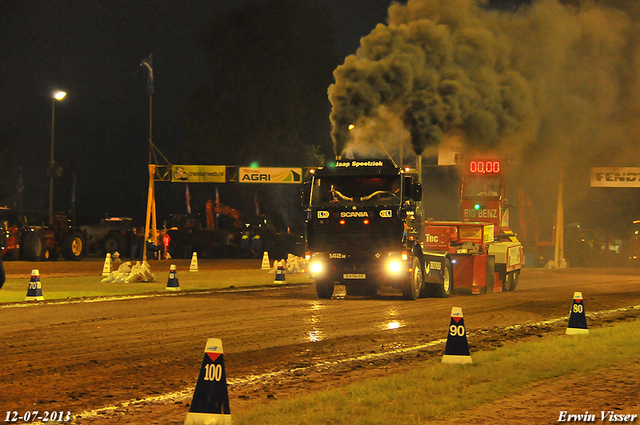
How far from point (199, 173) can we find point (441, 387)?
125 feet

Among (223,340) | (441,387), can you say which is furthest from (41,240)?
(441,387)

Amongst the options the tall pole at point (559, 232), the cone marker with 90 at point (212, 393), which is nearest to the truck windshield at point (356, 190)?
the cone marker with 90 at point (212, 393)

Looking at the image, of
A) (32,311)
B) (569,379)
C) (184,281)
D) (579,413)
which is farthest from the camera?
(184,281)

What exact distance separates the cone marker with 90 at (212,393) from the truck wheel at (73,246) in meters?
31.5

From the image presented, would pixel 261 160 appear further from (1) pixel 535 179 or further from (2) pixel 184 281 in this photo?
(2) pixel 184 281

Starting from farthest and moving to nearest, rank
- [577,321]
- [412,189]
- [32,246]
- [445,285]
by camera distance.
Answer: [32,246] → [445,285] → [412,189] → [577,321]

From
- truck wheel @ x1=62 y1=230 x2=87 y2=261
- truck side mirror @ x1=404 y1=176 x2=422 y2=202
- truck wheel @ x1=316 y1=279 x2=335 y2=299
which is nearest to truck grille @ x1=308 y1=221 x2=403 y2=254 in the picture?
truck side mirror @ x1=404 y1=176 x2=422 y2=202

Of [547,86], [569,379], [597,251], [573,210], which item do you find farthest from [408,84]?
[573,210]

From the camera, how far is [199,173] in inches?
1781

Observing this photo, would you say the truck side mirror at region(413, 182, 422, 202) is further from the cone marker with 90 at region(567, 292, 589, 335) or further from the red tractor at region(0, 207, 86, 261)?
the red tractor at region(0, 207, 86, 261)

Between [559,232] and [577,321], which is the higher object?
[559,232]

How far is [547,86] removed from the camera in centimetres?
3725

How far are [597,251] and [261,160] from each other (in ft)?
83.0

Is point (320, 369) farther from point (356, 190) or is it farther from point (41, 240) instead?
point (41, 240)
